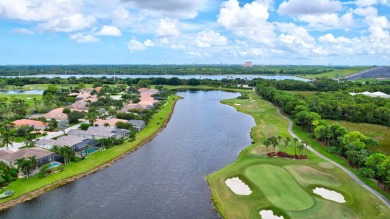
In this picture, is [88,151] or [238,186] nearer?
[238,186]

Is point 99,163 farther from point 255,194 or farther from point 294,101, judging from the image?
point 294,101

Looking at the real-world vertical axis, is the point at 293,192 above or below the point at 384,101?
below

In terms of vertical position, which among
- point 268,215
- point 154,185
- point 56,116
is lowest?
point 268,215

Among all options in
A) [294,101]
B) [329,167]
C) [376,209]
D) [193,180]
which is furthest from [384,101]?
[193,180]

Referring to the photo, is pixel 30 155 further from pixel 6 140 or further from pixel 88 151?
pixel 6 140

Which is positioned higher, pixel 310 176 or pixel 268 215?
pixel 310 176

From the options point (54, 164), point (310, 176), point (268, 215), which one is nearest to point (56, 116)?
point (54, 164)
